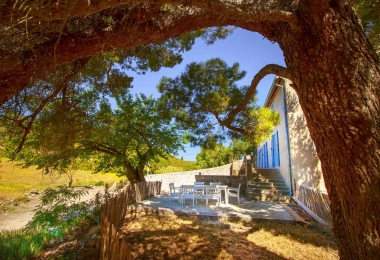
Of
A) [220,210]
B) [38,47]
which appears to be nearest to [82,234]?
[220,210]

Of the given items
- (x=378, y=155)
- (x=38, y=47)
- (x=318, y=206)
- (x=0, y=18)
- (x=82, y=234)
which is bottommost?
(x=82, y=234)

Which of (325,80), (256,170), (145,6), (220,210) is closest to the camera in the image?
(325,80)

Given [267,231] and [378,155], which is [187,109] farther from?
[378,155]

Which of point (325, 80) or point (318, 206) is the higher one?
point (325, 80)

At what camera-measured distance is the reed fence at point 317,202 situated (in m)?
6.25

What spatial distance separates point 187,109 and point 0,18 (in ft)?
15.8

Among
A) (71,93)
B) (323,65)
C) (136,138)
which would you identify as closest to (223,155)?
(136,138)

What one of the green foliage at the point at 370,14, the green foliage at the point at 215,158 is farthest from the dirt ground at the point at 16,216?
the green foliage at the point at 215,158

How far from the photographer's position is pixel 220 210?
317 inches

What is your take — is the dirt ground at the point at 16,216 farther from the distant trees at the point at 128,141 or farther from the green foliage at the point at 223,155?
the green foliage at the point at 223,155

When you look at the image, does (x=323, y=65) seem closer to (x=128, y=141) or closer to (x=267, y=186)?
(x=128, y=141)

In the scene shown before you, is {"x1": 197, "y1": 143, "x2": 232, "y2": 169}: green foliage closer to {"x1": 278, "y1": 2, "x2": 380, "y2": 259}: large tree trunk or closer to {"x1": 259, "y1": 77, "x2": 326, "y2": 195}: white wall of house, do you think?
{"x1": 259, "y1": 77, "x2": 326, "y2": 195}: white wall of house

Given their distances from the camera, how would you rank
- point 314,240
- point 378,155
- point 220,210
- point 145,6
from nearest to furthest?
point 378,155 → point 145,6 → point 314,240 → point 220,210

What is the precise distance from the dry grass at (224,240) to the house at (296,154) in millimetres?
1360
